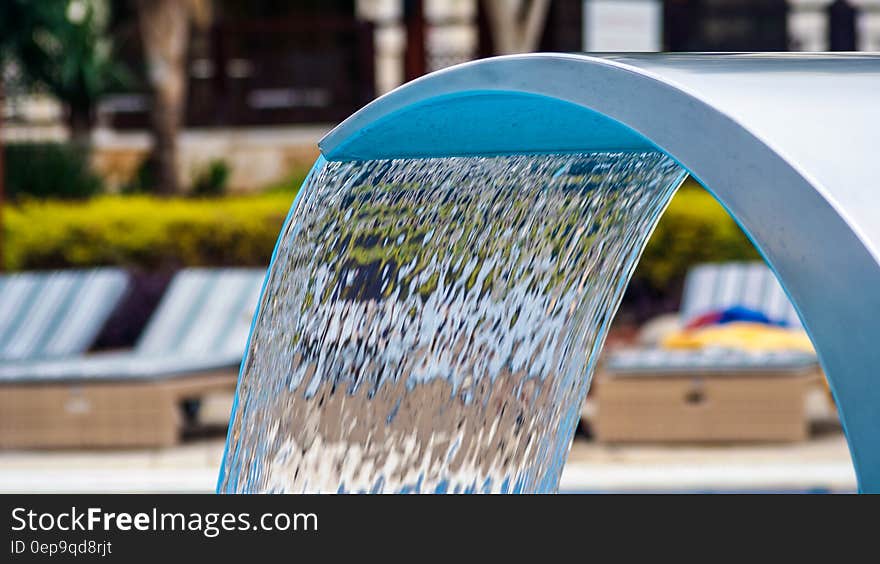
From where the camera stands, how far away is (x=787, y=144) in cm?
154

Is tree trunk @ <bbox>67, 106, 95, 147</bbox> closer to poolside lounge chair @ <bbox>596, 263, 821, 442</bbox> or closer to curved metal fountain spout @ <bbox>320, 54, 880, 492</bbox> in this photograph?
poolside lounge chair @ <bbox>596, 263, 821, 442</bbox>

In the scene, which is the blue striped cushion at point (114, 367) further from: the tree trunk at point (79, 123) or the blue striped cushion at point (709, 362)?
the tree trunk at point (79, 123)

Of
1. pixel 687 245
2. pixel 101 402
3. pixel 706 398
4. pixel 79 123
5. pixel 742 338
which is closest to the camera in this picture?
pixel 706 398

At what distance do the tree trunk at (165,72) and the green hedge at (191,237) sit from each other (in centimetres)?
429

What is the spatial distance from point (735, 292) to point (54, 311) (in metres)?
4.69

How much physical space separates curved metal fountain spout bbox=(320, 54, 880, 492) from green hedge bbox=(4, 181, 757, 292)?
10.9 metres

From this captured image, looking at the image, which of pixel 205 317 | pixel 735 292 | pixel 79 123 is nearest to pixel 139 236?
pixel 205 317

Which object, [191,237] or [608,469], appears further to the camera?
[191,237]

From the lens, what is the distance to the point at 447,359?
9.66ft

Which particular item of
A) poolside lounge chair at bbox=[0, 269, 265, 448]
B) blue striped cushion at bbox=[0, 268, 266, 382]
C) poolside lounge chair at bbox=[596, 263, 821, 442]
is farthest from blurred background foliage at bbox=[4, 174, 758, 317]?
poolside lounge chair at bbox=[0, 269, 265, 448]

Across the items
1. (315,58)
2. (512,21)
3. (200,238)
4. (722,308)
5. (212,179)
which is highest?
(512,21)

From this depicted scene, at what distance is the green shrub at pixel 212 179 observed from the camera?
18.6 meters

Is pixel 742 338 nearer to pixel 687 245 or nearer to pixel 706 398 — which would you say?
pixel 706 398
